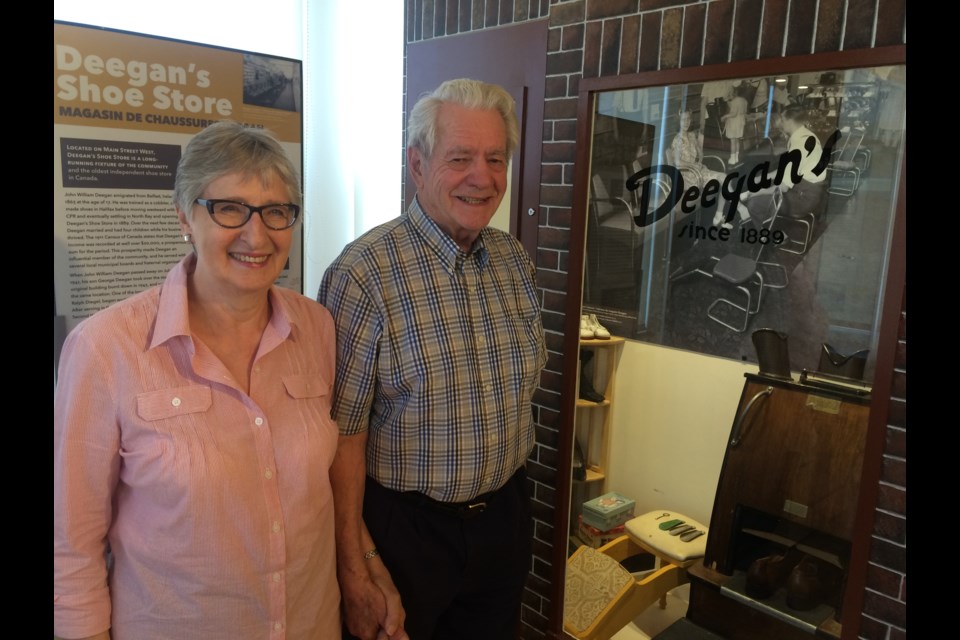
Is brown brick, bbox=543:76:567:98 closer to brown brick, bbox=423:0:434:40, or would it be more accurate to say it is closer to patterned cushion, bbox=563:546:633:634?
brown brick, bbox=423:0:434:40

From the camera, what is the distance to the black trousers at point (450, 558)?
1614 mm

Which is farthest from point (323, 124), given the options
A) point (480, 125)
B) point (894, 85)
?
point (894, 85)

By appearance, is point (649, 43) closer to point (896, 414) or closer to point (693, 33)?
point (693, 33)

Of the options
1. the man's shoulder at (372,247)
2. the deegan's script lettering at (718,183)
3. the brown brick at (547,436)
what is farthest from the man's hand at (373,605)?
the deegan's script lettering at (718,183)

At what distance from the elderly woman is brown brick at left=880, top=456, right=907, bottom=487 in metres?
1.49

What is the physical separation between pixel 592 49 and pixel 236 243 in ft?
5.08

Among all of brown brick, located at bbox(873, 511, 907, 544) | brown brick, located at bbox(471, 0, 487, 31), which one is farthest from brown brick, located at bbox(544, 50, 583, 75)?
brown brick, located at bbox(873, 511, 907, 544)

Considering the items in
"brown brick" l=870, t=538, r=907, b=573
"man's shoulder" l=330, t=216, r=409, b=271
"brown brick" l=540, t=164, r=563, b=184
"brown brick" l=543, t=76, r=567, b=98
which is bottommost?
"brown brick" l=870, t=538, r=907, b=573

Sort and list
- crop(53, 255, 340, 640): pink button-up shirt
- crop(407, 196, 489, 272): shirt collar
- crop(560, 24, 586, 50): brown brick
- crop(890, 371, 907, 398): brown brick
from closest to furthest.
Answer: crop(53, 255, 340, 640): pink button-up shirt → crop(407, 196, 489, 272): shirt collar → crop(890, 371, 907, 398): brown brick → crop(560, 24, 586, 50): brown brick

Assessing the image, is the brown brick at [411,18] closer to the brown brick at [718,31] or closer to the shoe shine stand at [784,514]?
the brown brick at [718,31]

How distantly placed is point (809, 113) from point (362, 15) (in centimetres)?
229

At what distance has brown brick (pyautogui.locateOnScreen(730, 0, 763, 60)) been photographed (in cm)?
189

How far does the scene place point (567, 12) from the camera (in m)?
2.34
